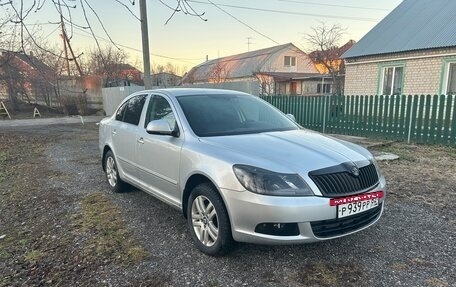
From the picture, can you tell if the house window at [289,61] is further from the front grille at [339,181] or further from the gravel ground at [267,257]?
the front grille at [339,181]

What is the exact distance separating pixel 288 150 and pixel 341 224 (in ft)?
2.54

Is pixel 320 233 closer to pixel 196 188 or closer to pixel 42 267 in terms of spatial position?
pixel 196 188

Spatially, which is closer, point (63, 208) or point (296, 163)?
point (296, 163)

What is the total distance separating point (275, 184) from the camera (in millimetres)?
2631

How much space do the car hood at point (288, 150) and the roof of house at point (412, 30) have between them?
11.8 m

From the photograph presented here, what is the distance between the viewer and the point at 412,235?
3.51 meters

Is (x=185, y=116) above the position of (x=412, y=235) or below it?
above

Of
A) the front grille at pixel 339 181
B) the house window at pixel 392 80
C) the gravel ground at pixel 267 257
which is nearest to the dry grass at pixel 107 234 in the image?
→ the gravel ground at pixel 267 257

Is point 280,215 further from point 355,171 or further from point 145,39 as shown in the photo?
point 145,39

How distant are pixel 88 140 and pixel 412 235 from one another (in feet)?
33.6

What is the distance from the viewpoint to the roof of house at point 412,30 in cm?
1300

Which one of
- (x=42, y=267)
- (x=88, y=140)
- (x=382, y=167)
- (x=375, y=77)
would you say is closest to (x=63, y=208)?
(x=42, y=267)

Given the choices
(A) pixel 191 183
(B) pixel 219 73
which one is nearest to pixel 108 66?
(B) pixel 219 73

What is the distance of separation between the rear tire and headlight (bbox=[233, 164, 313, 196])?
9.81 ft
